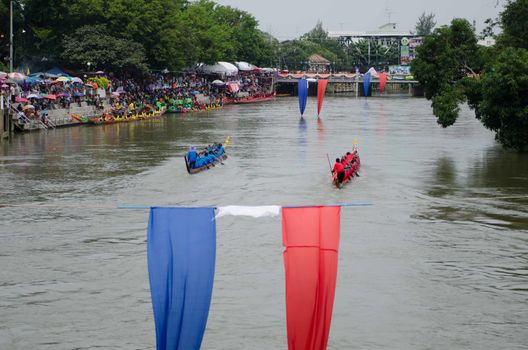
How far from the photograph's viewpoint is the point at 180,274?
12.4 m

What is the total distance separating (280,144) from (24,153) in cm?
1307

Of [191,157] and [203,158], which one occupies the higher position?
[191,157]

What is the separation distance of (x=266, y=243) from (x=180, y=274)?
34.8 ft

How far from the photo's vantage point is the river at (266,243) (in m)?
17.0

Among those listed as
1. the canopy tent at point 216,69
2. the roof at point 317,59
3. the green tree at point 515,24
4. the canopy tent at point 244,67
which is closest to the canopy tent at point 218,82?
the canopy tent at point 216,69

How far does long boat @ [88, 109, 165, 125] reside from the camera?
55.7 metres

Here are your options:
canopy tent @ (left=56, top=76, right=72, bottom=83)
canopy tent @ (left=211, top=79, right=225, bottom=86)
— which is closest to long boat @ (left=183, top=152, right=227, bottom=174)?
canopy tent @ (left=56, top=76, right=72, bottom=83)

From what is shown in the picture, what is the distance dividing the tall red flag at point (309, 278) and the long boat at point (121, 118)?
44514 millimetres

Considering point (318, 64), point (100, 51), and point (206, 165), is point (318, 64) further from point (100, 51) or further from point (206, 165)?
point (206, 165)

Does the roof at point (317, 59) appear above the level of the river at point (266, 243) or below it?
above

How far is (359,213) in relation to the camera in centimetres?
2659

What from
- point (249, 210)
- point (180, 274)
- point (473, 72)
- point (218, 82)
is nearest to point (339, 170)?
point (473, 72)

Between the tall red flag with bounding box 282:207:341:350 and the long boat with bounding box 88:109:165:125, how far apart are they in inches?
1753

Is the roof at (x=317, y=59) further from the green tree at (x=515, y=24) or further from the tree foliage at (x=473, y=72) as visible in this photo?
the green tree at (x=515, y=24)
